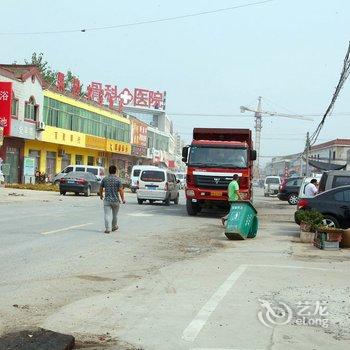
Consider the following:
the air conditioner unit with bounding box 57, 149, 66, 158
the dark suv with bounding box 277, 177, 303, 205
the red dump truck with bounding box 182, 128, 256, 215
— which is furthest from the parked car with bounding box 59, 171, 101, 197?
the air conditioner unit with bounding box 57, 149, 66, 158

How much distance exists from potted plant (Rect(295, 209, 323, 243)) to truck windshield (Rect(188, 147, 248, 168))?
709cm

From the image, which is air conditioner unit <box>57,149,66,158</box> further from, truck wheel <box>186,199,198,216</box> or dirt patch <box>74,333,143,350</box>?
dirt patch <box>74,333,143,350</box>

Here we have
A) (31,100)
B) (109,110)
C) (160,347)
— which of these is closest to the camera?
(160,347)

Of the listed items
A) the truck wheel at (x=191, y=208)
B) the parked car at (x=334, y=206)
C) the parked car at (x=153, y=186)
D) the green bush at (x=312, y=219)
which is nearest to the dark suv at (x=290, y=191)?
the parked car at (x=153, y=186)

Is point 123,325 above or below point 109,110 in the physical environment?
below

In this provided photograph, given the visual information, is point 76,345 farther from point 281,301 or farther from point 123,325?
point 281,301

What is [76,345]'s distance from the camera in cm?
566

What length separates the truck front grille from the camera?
2161cm

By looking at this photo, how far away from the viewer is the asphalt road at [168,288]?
6.06 m

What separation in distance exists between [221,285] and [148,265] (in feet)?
7.28

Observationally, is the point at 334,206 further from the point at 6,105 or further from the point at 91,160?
the point at 91,160

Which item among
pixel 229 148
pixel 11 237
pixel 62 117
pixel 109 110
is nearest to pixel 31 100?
pixel 62 117

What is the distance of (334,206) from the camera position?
15820mm

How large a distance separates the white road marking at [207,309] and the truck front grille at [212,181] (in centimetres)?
1187
